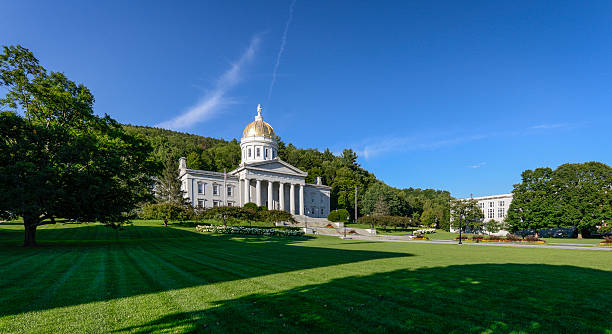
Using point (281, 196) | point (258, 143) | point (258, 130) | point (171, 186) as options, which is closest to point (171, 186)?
point (171, 186)

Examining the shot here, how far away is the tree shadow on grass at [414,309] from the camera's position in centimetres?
486

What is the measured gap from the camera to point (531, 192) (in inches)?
1983

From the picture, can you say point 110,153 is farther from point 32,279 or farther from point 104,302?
point 104,302

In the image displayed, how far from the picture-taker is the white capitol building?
60.3m

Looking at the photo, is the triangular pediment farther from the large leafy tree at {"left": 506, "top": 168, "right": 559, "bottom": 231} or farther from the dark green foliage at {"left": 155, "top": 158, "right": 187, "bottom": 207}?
the large leafy tree at {"left": 506, "top": 168, "right": 559, "bottom": 231}

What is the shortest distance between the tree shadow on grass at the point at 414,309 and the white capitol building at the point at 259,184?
51697 millimetres

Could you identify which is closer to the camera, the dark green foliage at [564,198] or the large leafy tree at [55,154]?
the large leafy tree at [55,154]

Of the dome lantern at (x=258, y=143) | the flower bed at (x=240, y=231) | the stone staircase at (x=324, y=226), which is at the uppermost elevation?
the dome lantern at (x=258, y=143)

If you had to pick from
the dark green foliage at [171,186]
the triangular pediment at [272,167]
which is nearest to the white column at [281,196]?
the triangular pediment at [272,167]

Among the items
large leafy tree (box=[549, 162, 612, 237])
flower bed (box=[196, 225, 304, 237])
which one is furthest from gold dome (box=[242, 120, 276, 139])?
large leafy tree (box=[549, 162, 612, 237])

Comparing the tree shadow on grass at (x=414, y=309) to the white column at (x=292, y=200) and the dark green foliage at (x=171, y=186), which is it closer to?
the dark green foliage at (x=171, y=186)

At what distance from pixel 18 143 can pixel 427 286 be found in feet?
73.3

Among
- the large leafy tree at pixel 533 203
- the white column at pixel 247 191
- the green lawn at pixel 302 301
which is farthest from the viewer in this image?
the white column at pixel 247 191

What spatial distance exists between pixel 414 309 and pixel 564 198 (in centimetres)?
5663
